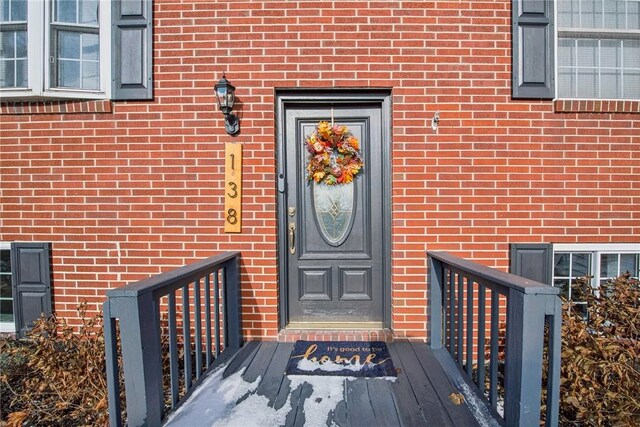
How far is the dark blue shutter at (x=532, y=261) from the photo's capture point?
3010 mm

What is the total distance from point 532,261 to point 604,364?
107cm

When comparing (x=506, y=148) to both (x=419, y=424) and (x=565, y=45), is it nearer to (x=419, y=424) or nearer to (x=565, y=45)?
(x=565, y=45)

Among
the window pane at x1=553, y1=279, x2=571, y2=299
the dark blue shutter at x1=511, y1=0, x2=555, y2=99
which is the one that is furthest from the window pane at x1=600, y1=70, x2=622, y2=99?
the window pane at x1=553, y1=279, x2=571, y2=299

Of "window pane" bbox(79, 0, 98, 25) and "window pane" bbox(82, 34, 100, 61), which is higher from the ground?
"window pane" bbox(79, 0, 98, 25)

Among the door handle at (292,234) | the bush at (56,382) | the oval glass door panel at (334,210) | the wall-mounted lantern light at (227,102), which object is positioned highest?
the wall-mounted lantern light at (227,102)

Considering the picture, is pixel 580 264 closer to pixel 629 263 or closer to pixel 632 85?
pixel 629 263

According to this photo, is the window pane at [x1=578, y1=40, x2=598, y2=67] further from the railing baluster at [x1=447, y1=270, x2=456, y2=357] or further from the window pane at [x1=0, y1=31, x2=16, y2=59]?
the window pane at [x1=0, y1=31, x2=16, y2=59]

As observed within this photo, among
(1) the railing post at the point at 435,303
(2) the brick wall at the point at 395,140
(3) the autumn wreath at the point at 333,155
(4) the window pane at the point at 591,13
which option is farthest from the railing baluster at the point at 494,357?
(4) the window pane at the point at 591,13

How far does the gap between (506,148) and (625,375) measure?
181 cm

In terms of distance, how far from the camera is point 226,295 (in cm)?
287

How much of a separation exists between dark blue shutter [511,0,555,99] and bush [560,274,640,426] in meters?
1.69

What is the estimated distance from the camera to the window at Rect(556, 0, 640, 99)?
10.4ft

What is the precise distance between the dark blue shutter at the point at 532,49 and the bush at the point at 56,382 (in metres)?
3.94

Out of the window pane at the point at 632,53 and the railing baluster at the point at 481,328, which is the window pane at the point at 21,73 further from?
the window pane at the point at 632,53
